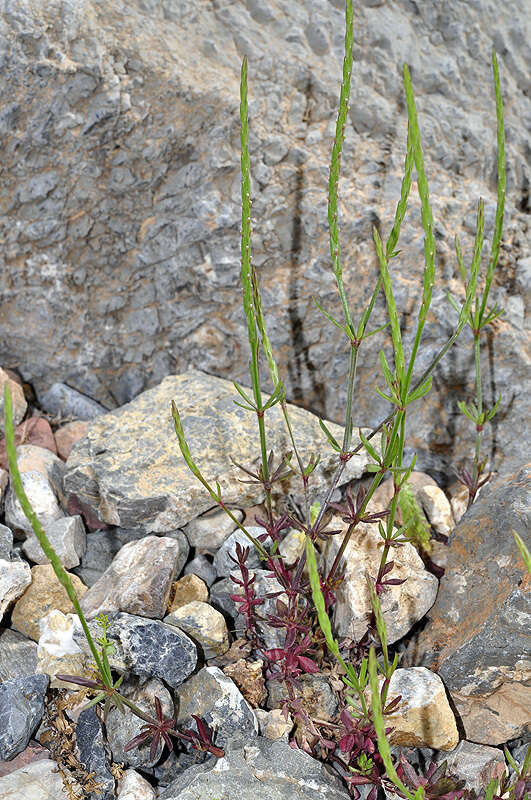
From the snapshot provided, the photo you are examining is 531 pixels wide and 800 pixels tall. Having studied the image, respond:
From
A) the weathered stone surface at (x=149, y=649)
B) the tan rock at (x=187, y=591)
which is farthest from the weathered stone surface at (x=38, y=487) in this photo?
the weathered stone surface at (x=149, y=649)

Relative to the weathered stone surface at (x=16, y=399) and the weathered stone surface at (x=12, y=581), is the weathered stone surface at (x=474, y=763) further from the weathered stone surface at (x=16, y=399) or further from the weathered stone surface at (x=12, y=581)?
the weathered stone surface at (x=16, y=399)

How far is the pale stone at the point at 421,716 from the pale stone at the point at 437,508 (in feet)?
2.96

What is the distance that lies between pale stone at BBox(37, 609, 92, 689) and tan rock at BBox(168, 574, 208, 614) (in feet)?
1.47

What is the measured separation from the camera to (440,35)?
13.2 feet

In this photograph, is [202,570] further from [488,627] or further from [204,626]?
[488,627]

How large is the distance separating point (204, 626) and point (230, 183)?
7.52 ft

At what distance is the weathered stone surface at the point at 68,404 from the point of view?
402 cm

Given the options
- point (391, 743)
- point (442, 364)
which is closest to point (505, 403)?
point (442, 364)

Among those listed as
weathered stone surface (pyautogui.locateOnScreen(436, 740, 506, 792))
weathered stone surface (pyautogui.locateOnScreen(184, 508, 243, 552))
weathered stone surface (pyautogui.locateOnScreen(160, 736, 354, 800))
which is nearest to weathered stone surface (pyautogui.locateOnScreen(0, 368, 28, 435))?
weathered stone surface (pyautogui.locateOnScreen(184, 508, 243, 552))

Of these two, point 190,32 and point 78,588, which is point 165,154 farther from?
point 78,588

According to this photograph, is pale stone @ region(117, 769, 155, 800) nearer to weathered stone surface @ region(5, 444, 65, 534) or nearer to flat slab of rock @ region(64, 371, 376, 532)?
flat slab of rock @ region(64, 371, 376, 532)

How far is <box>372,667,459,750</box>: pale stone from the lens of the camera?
246cm

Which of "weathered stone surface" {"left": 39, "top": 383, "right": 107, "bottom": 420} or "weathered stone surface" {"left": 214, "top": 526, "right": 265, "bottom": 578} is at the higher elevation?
"weathered stone surface" {"left": 214, "top": 526, "right": 265, "bottom": 578}

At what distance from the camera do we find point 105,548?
10.9 ft
